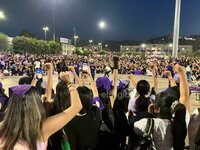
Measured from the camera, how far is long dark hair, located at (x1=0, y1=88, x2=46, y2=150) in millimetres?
2318

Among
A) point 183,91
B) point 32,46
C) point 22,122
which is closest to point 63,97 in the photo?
point 22,122

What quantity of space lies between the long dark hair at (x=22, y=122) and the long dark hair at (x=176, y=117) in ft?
4.70

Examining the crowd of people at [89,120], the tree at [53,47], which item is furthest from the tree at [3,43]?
the crowd of people at [89,120]

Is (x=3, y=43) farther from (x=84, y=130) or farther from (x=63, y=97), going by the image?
(x=84, y=130)

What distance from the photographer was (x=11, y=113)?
2.34 m

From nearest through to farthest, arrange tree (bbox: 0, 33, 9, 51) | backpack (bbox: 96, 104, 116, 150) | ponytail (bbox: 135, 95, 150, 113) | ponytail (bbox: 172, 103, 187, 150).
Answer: ponytail (bbox: 172, 103, 187, 150) < backpack (bbox: 96, 104, 116, 150) < ponytail (bbox: 135, 95, 150, 113) < tree (bbox: 0, 33, 9, 51)

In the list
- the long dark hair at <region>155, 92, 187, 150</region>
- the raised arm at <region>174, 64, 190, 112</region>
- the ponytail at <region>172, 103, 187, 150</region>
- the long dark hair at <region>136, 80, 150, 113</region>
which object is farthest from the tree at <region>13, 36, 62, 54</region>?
the ponytail at <region>172, 103, 187, 150</region>

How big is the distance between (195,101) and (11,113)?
12.5 metres

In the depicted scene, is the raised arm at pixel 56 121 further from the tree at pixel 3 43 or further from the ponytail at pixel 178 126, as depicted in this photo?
the tree at pixel 3 43

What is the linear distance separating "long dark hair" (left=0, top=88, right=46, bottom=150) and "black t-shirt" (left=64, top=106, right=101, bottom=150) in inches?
32.0

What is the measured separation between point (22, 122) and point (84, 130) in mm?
986

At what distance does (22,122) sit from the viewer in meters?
2.34

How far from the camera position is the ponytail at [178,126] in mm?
3127

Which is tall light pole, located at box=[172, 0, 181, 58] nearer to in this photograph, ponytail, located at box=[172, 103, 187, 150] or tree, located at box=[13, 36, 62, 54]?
ponytail, located at box=[172, 103, 187, 150]
